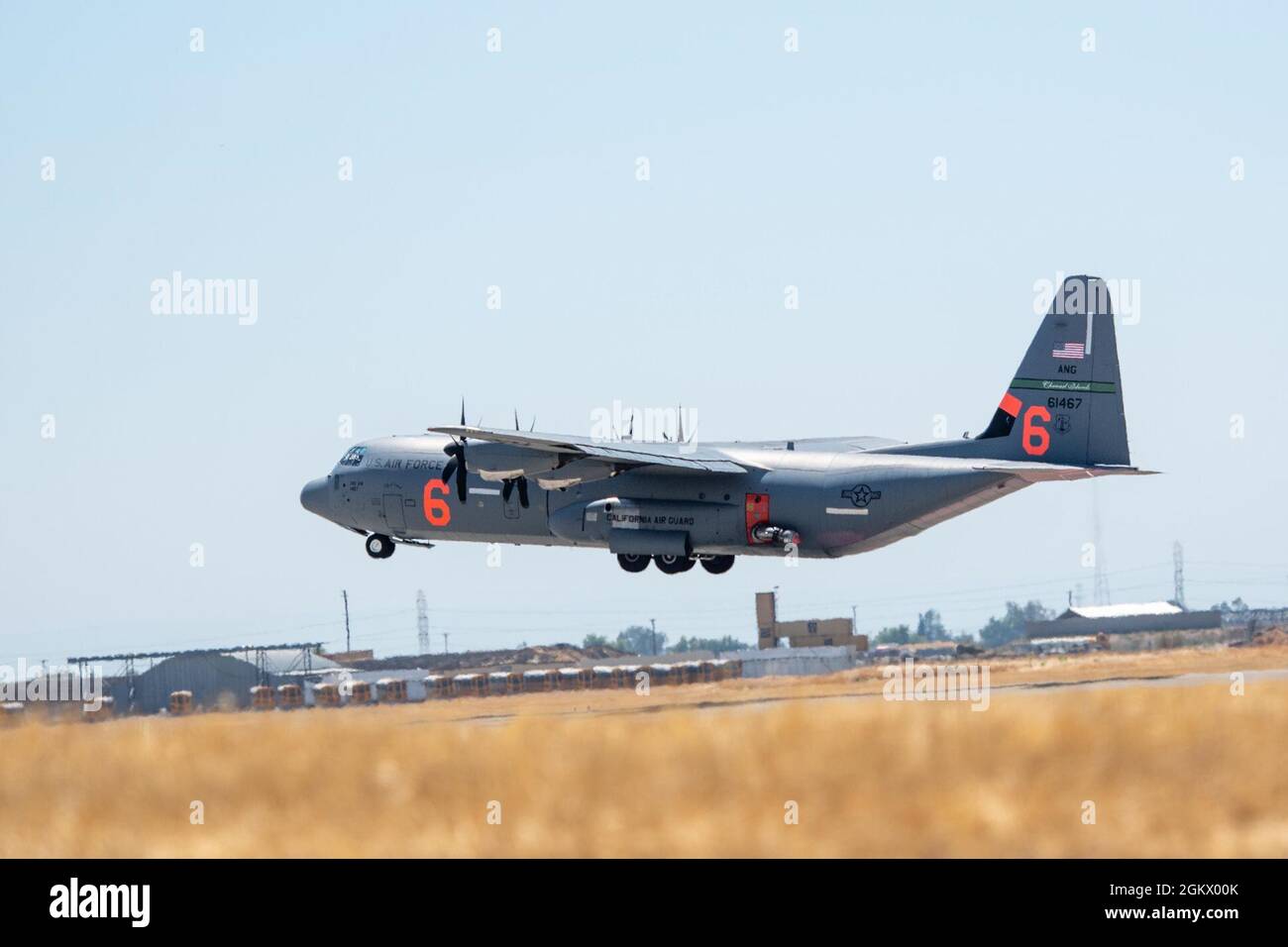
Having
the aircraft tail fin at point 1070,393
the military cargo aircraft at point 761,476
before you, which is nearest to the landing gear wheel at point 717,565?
the military cargo aircraft at point 761,476

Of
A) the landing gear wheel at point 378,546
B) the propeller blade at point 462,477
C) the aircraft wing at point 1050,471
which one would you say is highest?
the propeller blade at point 462,477

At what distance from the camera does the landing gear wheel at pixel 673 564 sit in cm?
4103

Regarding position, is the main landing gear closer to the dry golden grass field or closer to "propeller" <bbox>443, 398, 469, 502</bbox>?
"propeller" <bbox>443, 398, 469, 502</bbox>

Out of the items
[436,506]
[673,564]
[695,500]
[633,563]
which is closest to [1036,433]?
[695,500]

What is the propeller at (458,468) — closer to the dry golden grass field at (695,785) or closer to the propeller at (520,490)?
the propeller at (520,490)

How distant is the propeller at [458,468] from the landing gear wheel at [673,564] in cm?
506

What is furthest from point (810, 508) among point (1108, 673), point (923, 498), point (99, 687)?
point (99, 687)

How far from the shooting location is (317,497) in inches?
1758

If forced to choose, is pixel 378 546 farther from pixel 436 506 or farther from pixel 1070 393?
pixel 1070 393

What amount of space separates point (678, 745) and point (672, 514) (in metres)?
21.0
